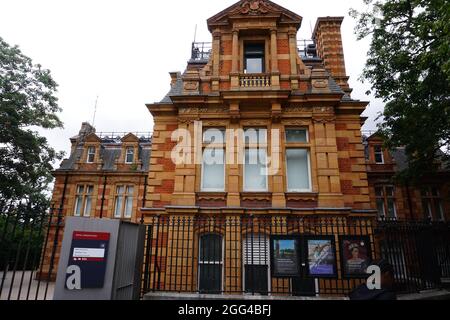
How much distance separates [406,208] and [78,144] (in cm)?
2967

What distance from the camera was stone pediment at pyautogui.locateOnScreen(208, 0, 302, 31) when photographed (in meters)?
13.3

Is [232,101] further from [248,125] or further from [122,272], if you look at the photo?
[122,272]

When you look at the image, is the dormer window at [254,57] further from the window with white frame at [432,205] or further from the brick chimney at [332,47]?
the window with white frame at [432,205]

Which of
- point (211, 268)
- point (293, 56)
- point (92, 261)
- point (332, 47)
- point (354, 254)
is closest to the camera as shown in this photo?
point (92, 261)

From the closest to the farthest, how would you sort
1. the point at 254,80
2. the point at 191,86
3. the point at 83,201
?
the point at 254,80, the point at 191,86, the point at 83,201

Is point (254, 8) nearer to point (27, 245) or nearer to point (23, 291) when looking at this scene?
point (27, 245)

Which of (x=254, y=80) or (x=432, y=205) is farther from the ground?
(x=254, y=80)

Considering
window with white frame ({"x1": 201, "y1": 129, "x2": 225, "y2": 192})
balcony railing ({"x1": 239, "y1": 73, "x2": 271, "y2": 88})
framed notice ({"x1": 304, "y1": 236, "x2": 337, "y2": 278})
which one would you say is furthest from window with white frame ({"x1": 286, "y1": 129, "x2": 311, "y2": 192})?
framed notice ({"x1": 304, "y1": 236, "x2": 337, "y2": 278})

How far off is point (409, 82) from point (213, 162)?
9679mm

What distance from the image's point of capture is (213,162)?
38.9 feet

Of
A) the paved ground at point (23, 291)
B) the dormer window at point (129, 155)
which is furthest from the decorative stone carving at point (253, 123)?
the dormer window at point (129, 155)

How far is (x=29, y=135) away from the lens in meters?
17.0

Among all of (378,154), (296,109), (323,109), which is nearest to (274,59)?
(296,109)
